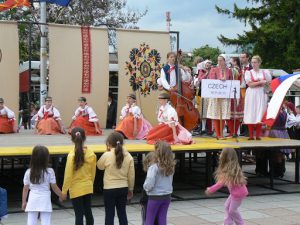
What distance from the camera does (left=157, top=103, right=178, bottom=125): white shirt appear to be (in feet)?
33.0

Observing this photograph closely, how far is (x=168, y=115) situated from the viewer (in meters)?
10.1

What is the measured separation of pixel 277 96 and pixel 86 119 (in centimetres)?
446

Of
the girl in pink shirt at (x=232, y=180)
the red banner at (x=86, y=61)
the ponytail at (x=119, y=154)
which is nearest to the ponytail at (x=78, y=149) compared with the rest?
the ponytail at (x=119, y=154)

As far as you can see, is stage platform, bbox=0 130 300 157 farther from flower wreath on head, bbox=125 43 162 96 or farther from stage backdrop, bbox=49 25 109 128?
flower wreath on head, bbox=125 43 162 96

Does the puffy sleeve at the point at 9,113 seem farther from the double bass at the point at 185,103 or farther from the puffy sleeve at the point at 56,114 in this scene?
the double bass at the point at 185,103

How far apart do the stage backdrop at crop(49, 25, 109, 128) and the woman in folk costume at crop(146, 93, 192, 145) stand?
12.1ft

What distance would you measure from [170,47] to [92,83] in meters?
2.39

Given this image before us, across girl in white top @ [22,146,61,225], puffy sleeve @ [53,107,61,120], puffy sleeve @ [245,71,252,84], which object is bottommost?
girl in white top @ [22,146,61,225]

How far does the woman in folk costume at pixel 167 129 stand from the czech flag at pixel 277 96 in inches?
71.6

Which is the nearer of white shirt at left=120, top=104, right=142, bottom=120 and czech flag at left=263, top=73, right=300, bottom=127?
czech flag at left=263, top=73, right=300, bottom=127

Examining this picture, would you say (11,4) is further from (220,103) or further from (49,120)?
(220,103)

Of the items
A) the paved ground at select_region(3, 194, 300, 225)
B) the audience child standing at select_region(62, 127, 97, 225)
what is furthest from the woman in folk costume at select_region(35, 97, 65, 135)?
the audience child standing at select_region(62, 127, 97, 225)

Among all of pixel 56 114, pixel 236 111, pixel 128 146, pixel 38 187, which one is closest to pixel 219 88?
pixel 236 111

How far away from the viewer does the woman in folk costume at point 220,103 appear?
11.5 meters
